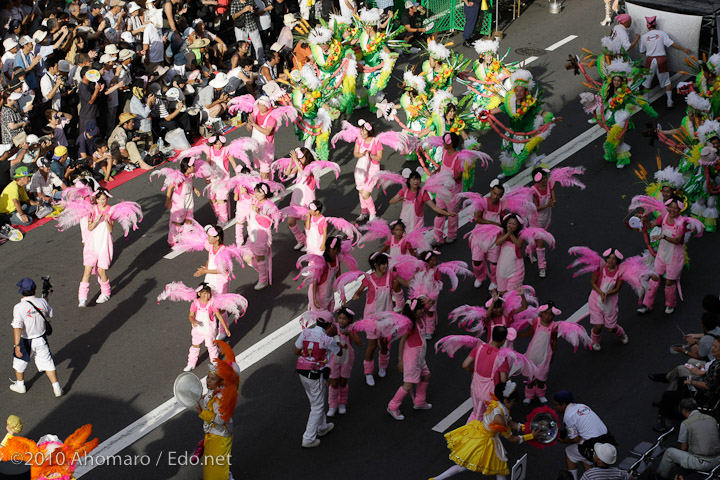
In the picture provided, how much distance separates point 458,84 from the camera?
20.6 meters

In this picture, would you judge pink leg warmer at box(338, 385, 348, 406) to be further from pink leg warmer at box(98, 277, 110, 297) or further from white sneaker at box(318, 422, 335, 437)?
pink leg warmer at box(98, 277, 110, 297)

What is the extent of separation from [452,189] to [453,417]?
4300mm

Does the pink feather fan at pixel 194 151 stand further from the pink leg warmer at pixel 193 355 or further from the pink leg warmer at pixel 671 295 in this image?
the pink leg warmer at pixel 671 295

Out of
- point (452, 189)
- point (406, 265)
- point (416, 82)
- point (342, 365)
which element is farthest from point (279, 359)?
point (416, 82)

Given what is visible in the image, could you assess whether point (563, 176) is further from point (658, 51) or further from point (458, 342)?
point (658, 51)

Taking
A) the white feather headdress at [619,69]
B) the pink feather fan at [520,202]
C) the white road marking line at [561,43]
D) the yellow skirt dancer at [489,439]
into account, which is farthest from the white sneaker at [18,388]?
the white road marking line at [561,43]

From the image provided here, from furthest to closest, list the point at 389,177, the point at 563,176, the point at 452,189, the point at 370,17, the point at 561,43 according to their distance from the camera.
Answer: the point at 561,43 < the point at 370,17 < the point at 452,189 < the point at 389,177 < the point at 563,176

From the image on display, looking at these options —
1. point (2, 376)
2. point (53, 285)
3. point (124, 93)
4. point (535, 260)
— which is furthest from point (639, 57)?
point (2, 376)

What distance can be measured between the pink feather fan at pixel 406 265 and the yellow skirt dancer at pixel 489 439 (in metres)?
2.56

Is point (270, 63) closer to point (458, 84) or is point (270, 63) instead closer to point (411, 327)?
point (458, 84)

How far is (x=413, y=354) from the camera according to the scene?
37.8 feet

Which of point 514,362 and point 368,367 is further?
point 368,367

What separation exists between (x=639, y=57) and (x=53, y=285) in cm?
1199

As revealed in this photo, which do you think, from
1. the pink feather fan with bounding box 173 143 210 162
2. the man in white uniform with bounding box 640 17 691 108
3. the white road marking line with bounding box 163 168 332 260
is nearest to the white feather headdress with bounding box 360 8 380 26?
the white road marking line with bounding box 163 168 332 260
